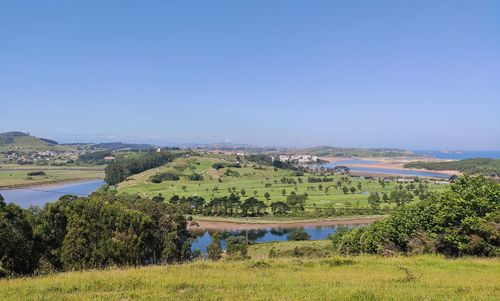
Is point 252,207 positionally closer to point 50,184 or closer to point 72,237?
point 72,237

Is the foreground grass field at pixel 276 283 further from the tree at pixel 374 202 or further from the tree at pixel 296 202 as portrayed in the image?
the tree at pixel 374 202

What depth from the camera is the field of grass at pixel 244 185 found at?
383 ft

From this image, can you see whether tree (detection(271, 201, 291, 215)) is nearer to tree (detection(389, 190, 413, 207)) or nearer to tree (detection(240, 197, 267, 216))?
tree (detection(240, 197, 267, 216))

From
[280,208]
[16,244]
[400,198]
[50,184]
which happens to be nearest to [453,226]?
[16,244]

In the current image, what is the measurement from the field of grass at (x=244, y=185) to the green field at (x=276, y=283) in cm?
8821

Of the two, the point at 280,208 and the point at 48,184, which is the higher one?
the point at 48,184

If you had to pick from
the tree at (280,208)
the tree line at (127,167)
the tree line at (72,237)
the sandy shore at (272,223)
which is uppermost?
the tree line at (72,237)

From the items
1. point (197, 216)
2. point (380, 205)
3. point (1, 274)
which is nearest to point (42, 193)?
point (197, 216)

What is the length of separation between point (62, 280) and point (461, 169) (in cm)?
20082

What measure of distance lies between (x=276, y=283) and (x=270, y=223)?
253 feet

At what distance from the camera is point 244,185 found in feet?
481

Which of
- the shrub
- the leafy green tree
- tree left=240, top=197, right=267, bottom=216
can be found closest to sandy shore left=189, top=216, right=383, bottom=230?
tree left=240, top=197, right=267, bottom=216

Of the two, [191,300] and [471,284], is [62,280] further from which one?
[471,284]

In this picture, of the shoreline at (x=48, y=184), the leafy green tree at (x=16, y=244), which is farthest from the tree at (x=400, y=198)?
the shoreline at (x=48, y=184)
